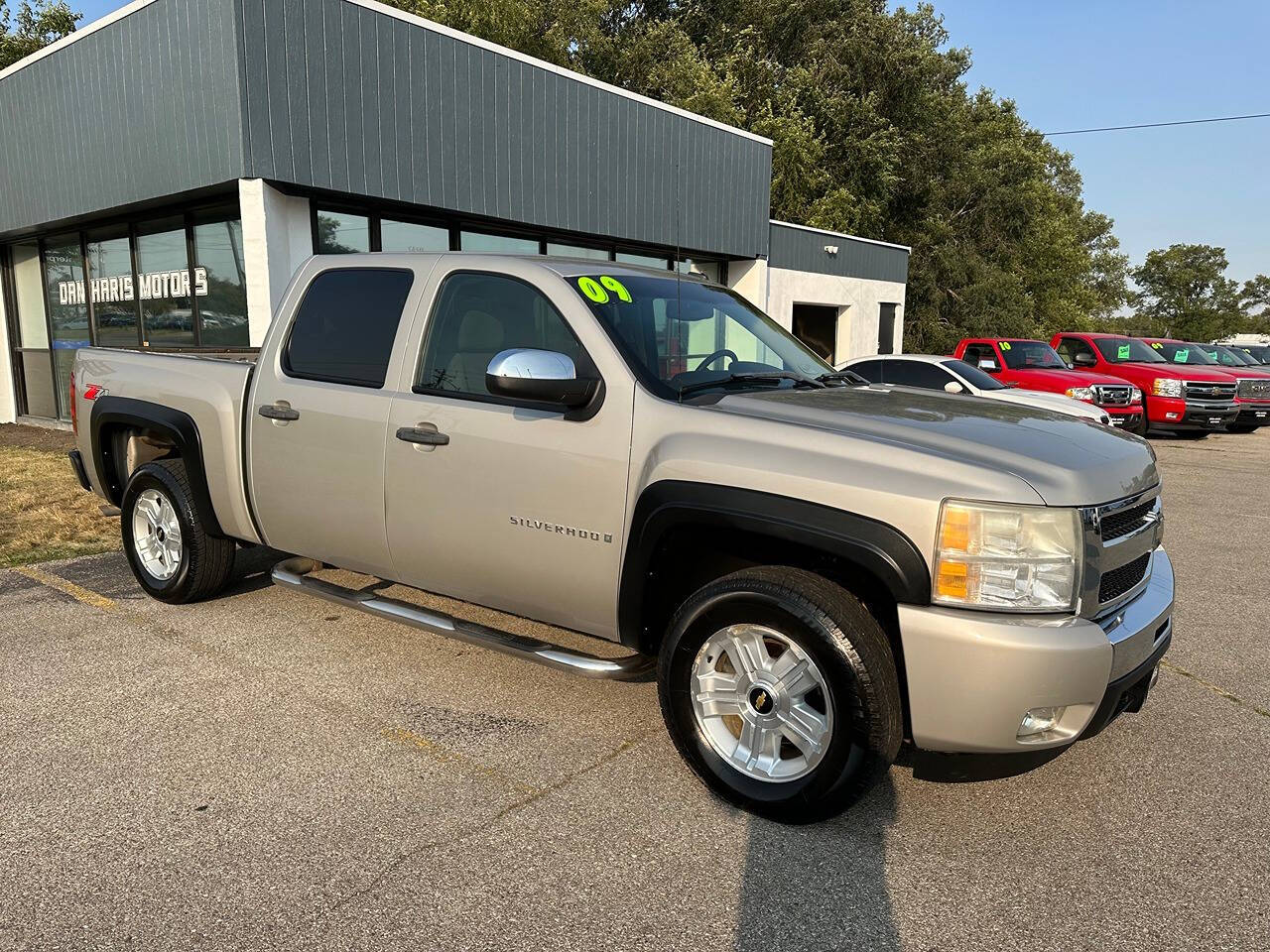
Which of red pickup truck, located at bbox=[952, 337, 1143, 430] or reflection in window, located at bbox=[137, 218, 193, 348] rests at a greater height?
reflection in window, located at bbox=[137, 218, 193, 348]

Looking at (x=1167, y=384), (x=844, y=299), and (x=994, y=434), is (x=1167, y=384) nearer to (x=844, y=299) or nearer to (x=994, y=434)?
(x=844, y=299)

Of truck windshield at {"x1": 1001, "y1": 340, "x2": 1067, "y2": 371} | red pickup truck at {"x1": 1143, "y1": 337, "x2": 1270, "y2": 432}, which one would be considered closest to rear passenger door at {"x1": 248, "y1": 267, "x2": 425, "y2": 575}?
truck windshield at {"x1": 1001, "y1": 340, "x2": 1067, "y2": 371}

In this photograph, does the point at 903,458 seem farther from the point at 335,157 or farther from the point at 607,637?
the point at 335,157

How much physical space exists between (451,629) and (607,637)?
2.46ft

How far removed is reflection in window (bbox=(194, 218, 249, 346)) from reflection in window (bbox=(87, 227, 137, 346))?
76.4 inches

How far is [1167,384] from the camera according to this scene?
53.0 ft

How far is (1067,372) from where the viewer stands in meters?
14.7

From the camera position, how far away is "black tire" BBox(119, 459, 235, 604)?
4.95 m

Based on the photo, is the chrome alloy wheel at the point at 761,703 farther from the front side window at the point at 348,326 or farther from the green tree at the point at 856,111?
the green tree at the point at 856,111

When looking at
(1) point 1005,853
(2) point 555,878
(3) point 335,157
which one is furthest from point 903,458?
(3) point 335,157

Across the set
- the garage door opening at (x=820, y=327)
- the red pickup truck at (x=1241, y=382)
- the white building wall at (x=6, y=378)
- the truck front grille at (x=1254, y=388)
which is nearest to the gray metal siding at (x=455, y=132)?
the garage door opening at (x=820, y=327)

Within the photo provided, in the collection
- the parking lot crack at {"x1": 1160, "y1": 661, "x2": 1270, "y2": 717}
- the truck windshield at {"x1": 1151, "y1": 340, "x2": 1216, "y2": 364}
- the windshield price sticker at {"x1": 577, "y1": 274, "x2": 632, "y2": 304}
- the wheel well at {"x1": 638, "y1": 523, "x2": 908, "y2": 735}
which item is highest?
the windshield price sticker at {"x1": 577, "y1": 274, "x2": 632, "y2": 304}

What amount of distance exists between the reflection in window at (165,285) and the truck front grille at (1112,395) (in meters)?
13.5

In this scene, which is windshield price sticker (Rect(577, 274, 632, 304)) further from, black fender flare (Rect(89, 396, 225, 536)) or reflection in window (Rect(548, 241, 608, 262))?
reflection in window (Rect(548, 241, 608, 262))
